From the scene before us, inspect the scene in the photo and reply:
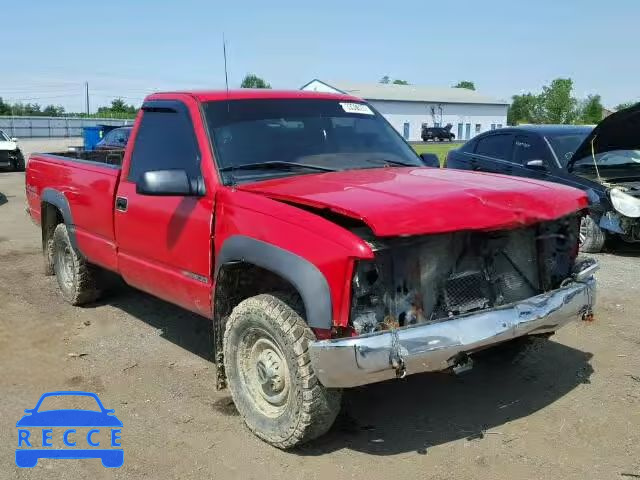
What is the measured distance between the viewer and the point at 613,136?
806 centimetres

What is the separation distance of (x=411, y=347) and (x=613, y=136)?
6167 mm

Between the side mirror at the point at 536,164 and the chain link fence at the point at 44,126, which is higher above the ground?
the chain link fence at the point at 44,126

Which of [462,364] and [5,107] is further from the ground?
[5,107]

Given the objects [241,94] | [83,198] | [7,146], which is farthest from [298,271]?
[7,146]

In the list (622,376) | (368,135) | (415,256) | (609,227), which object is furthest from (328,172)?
(609,227)

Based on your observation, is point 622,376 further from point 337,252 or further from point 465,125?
point 465,125

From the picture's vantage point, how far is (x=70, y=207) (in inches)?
231

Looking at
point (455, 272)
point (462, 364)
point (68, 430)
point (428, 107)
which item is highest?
point (428, 107)

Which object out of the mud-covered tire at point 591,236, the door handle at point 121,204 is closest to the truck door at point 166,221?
the door handle at point 121,204

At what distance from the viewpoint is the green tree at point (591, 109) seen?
62.6 metres

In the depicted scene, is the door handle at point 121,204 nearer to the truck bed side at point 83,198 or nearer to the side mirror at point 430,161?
the truck bed side at point 83,198

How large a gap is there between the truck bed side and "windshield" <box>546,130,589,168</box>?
5992mm

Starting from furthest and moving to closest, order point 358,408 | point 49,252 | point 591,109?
point 591,109, point 49,252, point 358,408

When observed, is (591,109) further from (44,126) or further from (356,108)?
(356,108)
